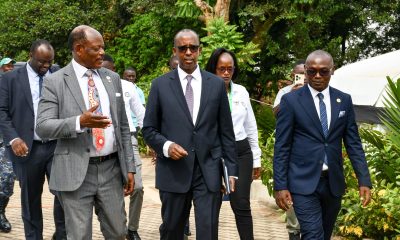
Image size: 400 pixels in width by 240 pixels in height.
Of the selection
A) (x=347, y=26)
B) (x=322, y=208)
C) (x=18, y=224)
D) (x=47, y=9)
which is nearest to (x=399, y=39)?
(x=347, y=26)

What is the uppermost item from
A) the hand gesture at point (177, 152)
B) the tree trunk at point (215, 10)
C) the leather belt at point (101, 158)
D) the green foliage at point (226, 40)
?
the tree trunk at point (215, 10)

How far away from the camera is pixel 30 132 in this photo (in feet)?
24.2

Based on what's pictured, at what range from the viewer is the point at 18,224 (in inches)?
380

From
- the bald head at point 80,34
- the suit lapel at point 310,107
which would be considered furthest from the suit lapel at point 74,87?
the suit lapel at point 310,107

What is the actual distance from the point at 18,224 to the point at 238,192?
3.64 meters

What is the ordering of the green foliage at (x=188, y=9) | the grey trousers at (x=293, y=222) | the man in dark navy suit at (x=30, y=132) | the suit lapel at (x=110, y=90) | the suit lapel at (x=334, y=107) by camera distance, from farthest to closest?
the green foliage at (x=188, y=9) → the grey trousers at (x=293, y=222) → the man in dark navy suit at (x=30, y=132) → the suit lapel at (x=334, y=107) → the suit lapel at (x=110, y=90)

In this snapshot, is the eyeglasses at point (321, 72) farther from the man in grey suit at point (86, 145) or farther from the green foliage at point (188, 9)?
the green foliage at point (188, 9)

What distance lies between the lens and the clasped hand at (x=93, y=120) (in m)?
5.07

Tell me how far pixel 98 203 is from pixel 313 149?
164cm

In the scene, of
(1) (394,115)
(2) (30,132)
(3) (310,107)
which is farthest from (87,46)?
(1) (394,115)

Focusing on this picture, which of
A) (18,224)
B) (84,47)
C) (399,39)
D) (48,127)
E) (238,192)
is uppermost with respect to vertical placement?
(399,39)

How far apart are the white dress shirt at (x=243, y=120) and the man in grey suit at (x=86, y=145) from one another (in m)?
1.78

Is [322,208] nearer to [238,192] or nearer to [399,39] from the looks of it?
[238,192]

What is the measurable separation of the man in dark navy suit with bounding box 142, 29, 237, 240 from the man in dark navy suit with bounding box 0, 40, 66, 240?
68.4 inches
